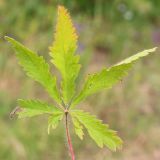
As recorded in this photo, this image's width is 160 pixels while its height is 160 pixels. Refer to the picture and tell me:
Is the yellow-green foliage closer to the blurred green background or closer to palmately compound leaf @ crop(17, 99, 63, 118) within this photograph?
palmately compound leaf @ crop(17, 99, 63, 118)

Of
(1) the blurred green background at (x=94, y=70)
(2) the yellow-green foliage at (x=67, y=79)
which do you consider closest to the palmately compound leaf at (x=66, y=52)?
(2) the yellow-green foliage at (x=67, y=79)

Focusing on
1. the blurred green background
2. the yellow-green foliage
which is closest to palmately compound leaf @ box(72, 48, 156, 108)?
the yellow-green foliage

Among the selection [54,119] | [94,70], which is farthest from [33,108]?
[94,70]

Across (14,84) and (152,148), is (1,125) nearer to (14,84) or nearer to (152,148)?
(14,84)

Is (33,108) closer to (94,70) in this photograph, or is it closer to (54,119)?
(54,119)

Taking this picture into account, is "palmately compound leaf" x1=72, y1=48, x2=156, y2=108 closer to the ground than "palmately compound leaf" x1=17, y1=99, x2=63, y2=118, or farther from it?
farther from it
